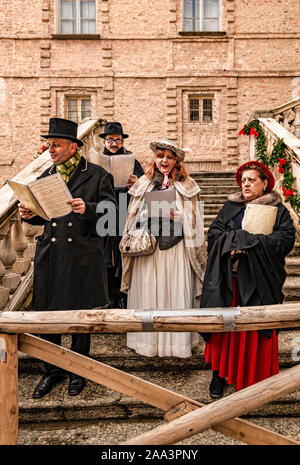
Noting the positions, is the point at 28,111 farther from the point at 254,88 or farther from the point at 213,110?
the point at 254,88

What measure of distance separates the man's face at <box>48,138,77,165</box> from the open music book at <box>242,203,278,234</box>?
1.40m

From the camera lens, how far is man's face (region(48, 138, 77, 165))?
8.86ft

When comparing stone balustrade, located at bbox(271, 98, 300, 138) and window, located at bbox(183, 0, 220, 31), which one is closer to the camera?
stone balustrade, located at bbox(271, 98, 300, 138)

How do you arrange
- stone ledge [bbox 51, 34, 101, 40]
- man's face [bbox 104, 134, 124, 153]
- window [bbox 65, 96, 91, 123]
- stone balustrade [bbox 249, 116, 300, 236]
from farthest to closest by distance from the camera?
1. window [bbox 65, 96, 91, 123]
2. stone ledge [bbox 51, 34, 101, 40]
3. stone balustrade [bbox 249, 116, 300, 236]
4. man's face [bbox 104, 134, 124, 153]

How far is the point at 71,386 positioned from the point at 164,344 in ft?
2.66

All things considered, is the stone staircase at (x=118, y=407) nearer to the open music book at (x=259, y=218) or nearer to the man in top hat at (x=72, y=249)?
the man in top hat at (x=72, y=249)

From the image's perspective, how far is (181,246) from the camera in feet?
10.1

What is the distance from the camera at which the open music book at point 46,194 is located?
2.29 metres

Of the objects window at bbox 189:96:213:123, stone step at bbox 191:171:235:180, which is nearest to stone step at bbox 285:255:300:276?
stone step at bbox 191:171:235:180

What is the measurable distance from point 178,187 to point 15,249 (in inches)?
69.4

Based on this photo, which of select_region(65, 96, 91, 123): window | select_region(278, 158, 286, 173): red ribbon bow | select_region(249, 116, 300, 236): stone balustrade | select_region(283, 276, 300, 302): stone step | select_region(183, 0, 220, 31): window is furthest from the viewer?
select_region(65, 96, 91, 123): window

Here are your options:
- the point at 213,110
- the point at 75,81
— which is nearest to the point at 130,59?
the point at 75,81

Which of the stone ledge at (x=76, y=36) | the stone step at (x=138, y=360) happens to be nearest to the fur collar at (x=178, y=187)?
the stone step at (x=138, y=360)

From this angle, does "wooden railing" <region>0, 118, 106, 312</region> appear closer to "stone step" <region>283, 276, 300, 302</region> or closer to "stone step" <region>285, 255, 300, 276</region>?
"stone step" <region>283, 276, 300, 302</region>
